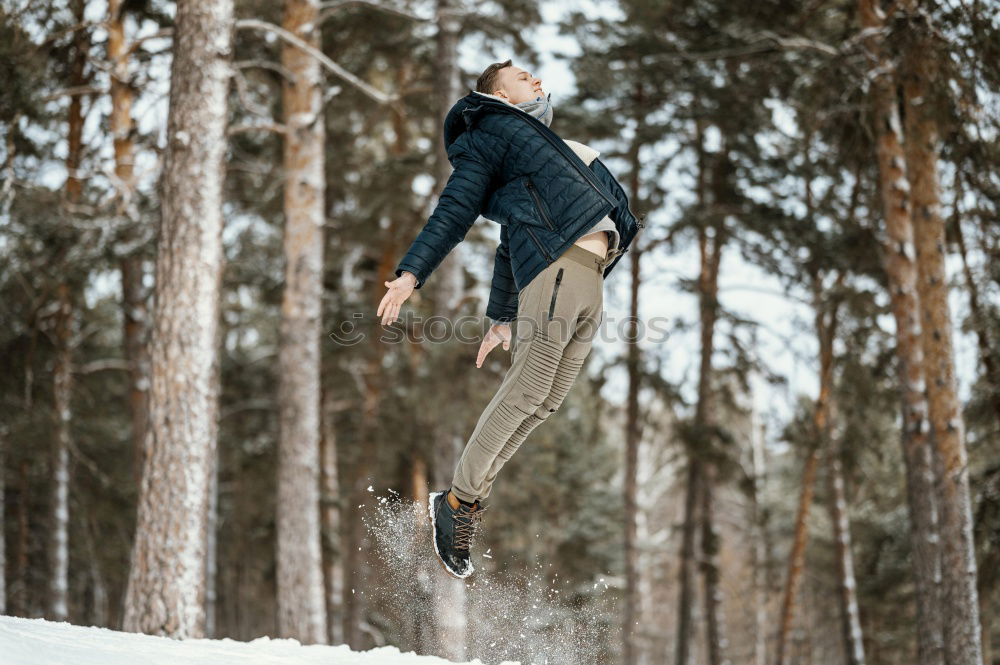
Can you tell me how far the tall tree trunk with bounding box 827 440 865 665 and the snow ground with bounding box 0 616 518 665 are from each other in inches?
403

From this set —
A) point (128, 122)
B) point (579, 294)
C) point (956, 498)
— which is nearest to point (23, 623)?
point (579, 294)

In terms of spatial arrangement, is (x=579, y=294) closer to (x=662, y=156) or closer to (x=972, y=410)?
(x=972, y=410)

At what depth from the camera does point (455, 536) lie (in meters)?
3.83

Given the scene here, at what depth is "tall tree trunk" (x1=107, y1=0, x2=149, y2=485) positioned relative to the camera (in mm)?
8773

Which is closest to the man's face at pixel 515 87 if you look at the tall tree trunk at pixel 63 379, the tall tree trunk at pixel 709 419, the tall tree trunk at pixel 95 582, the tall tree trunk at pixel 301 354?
the tall tree trunk at pixel 301 354

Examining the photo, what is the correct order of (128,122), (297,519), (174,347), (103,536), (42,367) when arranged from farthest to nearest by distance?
(103,536)
(42,367)
(128,122)
(297,519)
(174,347)

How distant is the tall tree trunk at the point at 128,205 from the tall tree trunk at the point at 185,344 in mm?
1739

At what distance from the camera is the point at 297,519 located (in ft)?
29.8

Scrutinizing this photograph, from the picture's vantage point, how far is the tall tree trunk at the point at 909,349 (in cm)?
778

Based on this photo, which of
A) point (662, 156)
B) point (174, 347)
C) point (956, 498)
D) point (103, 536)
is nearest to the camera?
point (174, 347)

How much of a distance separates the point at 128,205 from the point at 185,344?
3.88 m

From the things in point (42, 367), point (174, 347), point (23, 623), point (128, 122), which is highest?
point (128, 122)

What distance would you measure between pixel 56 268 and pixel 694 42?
27.1ft

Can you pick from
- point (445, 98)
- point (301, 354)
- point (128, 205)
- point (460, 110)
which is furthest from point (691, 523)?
point (460, 110)
